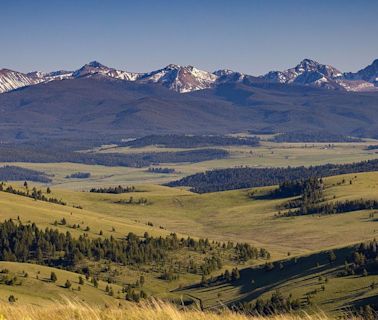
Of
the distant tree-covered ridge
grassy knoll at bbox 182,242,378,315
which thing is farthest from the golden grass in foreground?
the distant tree-covered ridge

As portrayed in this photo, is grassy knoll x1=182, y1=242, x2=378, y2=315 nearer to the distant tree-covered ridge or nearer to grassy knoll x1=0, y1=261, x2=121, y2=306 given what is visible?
grassy knoll x1=0, y1=261, x2=121, y2=306

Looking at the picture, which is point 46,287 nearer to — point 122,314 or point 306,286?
point 306,286

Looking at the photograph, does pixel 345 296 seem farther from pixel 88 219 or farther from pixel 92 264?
pixel 88 219

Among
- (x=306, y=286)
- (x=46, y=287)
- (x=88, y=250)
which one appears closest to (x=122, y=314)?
(x=306, y=286)

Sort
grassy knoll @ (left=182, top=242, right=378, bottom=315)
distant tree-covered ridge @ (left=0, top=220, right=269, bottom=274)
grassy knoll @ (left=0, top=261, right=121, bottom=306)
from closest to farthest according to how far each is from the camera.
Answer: grassy knoll @ (left=182, top=242, right=378, bottom=315) → grassy knoll @ (left=0, top=261, right=121, bottom=306) → distant tree-covered ridge @ (left=0, top=220, right=269, bottom=274)

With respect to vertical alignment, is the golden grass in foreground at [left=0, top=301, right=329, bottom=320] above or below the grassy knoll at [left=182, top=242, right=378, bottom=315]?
above

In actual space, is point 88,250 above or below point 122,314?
below

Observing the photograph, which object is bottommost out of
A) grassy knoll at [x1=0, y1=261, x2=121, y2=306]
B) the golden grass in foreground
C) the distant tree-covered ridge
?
the distant tree-covered ridge

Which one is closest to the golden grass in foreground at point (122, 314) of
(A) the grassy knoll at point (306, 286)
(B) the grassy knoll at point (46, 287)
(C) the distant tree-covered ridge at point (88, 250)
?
(A) the grassy knoll at point (306, 286)

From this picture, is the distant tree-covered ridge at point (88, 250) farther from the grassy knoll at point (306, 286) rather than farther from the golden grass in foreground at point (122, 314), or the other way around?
the golden grass in foreground at point (122, 314)

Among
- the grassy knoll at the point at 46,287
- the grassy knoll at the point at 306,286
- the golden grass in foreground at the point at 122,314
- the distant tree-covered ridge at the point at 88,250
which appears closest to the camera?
the golden grass in foreground at the point at 122,314

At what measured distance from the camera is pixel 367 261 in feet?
300

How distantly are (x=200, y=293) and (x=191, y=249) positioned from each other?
4951 cm

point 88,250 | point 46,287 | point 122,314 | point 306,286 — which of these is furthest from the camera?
point 88,250
